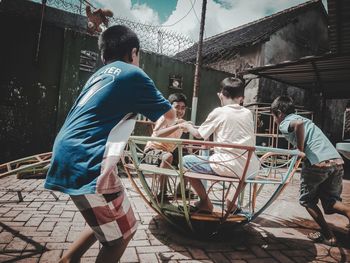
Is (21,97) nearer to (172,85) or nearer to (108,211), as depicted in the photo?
(172,85)

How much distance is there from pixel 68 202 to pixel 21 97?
171 inches

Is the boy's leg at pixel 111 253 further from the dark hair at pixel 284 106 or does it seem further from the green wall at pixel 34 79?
the green wall at pixel 34 79

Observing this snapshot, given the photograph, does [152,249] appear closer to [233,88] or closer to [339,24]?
[233,88]

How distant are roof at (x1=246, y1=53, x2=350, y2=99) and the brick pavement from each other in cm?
479

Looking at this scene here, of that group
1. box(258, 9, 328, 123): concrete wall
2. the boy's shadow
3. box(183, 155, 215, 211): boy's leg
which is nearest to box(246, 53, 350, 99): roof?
box(258, 9, 328, 123): concrete wall

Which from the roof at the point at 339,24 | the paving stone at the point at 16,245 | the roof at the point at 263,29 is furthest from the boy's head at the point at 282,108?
the roof at the point at 263,29

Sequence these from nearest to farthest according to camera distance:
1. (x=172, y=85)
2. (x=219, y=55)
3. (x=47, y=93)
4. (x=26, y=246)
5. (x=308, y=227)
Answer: (x=26, y=246), (x=308, y=227), (x=47, y=93), (x=172, y=85), (x=219, y=55)

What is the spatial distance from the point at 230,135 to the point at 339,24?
5.38 metres

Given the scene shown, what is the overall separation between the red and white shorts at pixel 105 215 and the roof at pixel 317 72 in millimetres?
6963

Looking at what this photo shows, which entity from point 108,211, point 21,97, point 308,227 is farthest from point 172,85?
point 108,211

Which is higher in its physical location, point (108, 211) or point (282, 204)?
point (108, 211)

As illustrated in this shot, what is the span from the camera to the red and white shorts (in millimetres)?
1428

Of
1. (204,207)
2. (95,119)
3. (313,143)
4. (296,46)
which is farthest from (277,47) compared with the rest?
(95,119)

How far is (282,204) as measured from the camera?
182 inches
